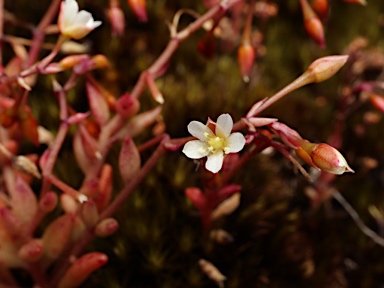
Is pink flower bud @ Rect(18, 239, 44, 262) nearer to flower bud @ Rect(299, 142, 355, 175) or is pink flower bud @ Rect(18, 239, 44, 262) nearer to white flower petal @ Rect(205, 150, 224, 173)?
white flower petal @ Rect(205, 150, 224, 173)

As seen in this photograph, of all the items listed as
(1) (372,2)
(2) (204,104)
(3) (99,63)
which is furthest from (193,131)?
(1) (372,2)

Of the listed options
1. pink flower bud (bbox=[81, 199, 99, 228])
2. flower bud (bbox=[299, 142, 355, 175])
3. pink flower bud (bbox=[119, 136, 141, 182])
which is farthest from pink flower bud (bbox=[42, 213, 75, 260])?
flower bud (bbox=[299, 142, 355, 175])

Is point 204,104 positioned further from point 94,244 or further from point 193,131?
point 193,131

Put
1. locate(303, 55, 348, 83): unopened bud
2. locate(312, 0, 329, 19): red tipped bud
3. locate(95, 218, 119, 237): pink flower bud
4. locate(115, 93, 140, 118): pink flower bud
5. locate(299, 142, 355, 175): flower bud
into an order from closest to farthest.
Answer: locate(299, 142, 355, 175): flower bud < locate(303, 55, 348, 83): unopened bud < locate(95, 218, 119, 237): pink flower bud < locate(115, 93, 140, 118): pink flower bud < locate(312, 0, 329, 19): red tipped bud

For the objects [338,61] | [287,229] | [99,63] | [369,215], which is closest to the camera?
[338,61]

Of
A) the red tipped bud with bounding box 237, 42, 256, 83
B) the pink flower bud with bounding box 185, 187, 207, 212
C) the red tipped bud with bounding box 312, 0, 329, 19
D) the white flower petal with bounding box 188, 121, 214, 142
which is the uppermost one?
the white flower petal with bounding box 188, 121, 214, 142

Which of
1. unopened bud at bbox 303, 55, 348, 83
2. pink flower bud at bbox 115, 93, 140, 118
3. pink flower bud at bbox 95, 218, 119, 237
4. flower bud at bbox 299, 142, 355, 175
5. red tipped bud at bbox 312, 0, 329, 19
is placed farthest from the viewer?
red tipped bud at bbox 312, 0, 329, 19

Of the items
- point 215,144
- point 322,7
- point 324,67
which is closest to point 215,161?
point 215,144
